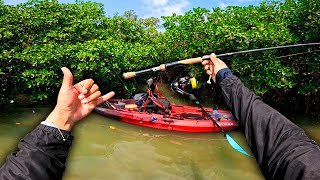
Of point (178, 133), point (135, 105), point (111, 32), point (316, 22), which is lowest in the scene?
point (178, 133)

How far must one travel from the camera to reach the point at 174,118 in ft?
36.2

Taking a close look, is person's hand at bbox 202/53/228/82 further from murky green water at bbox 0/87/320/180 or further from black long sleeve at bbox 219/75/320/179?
murky green water at bbox 0/87/320/180

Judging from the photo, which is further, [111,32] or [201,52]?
[111,32]

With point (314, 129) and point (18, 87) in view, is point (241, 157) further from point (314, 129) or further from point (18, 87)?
point (18, 87)

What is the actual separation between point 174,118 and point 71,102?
9.31m

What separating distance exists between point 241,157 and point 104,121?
569 centimetres

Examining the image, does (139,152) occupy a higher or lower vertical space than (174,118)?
lower

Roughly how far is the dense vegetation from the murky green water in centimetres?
177

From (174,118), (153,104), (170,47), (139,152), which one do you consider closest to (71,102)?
(139,152)

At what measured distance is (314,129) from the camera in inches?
493

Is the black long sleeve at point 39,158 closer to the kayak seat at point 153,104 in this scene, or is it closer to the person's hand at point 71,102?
the person's hand at point 71,102

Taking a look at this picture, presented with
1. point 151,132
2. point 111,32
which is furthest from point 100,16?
point 151,132

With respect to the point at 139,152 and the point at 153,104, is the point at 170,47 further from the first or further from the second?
the point at 139,152

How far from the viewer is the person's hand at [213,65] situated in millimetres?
2419
